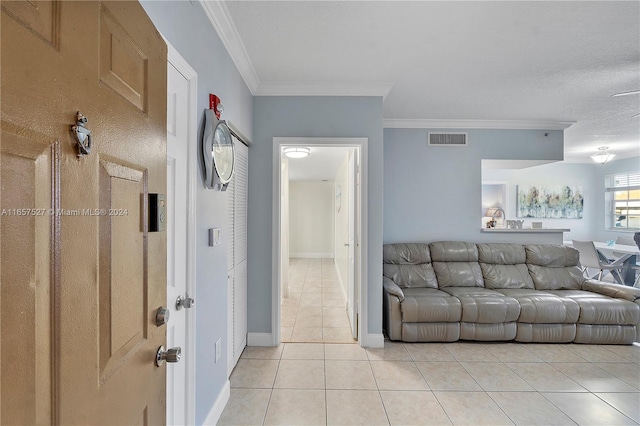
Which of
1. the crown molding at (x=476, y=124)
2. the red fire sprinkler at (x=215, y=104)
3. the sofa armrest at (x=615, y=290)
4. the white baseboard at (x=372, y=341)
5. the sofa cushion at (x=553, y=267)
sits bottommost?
the white baseboard at (x=372, y=341)

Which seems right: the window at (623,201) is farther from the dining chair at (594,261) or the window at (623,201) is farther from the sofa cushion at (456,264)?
the sofa cushion at (456,264)

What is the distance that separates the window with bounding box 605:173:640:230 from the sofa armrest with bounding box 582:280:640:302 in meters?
3.95

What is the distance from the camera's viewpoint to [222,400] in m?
1.92

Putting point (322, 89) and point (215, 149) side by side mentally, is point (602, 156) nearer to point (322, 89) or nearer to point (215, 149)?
point (322, 89)

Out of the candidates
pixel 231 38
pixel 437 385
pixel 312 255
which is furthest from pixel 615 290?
pixel 312 255

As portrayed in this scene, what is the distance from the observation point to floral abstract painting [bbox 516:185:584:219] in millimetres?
6070

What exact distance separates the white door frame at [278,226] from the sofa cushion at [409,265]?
0.77 m

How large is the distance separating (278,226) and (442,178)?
2.38 metres

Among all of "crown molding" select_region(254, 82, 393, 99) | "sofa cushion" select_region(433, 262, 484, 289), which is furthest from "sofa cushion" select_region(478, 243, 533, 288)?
"crown molding" select_region(254, 82, 393, 99)

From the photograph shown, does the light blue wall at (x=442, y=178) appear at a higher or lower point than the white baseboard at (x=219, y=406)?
higher

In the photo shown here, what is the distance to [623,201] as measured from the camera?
19.3 ft

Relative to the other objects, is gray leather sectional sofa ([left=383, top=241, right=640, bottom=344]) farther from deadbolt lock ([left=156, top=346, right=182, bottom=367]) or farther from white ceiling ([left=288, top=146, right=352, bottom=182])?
deadbolt lock ([left=156, top=346, right=182, bottom=367])

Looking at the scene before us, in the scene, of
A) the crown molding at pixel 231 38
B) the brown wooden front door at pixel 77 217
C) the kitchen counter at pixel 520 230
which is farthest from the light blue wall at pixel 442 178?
the brown wooden front door at pixel 77 217

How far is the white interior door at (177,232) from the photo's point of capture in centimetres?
133
